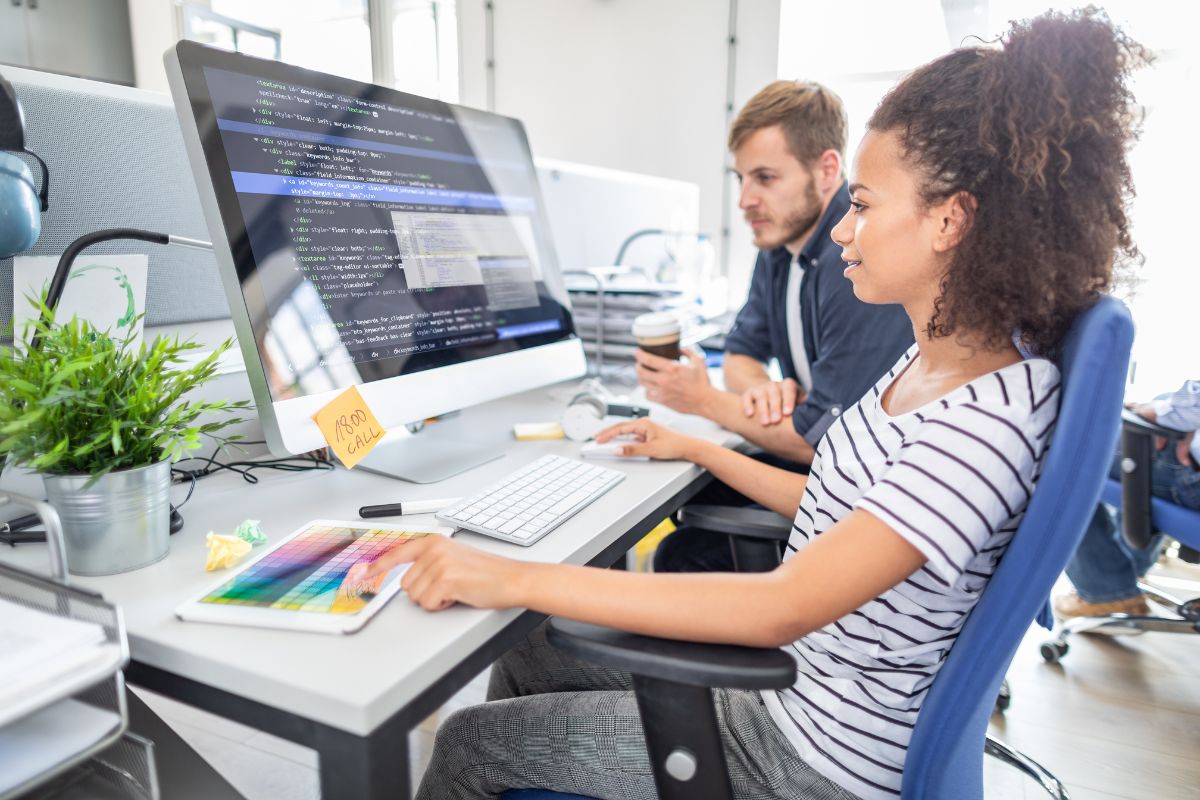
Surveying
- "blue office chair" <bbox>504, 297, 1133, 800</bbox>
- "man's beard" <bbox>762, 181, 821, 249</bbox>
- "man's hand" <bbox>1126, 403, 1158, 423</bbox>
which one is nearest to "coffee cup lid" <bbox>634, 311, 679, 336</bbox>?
"man's beard" <bbox>762, 181, 821, 249</bbox>

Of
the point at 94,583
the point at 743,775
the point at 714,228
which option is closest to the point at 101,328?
the point at 94,583

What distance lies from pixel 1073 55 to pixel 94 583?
100cm

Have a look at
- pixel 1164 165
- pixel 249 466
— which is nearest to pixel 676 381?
pixel 249 466

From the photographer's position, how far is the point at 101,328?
968 millimetres

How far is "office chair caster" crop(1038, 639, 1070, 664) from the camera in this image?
199 centimetres

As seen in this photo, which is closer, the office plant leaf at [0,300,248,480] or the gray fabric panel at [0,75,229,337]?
the office plant leaf at [0,300,248,480]

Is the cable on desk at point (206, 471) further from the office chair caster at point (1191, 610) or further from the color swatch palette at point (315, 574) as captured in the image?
the office chair caster at point (1191, 610)

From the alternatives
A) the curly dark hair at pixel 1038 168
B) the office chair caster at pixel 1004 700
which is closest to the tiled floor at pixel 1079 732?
the office chair caster at pixel 1004 700

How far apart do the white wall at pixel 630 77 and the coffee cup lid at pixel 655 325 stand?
2.48 meters

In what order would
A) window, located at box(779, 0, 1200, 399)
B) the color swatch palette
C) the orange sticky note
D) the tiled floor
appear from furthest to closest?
window, located at box(779, 0, 1200, 399) < the tiled floor < the orange sticky note < the color swatch palette

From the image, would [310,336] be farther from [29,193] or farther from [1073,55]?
[1073,55]

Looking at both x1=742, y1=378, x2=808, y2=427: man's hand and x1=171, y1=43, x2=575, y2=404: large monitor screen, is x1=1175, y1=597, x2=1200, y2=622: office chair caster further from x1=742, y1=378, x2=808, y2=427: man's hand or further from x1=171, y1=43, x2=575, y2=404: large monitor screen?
x1=171, y1=43, x2=575, y2=404: large monitor screen

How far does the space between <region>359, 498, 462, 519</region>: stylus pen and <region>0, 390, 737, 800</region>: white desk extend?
0.02m

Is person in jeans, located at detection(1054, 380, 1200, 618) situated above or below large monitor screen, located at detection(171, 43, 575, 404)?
below
